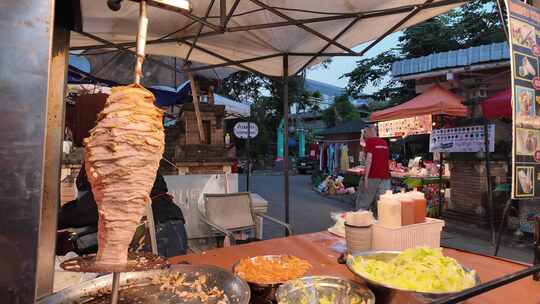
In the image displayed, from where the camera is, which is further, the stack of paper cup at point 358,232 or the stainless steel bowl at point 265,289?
the stack of paper cup at point 358,232

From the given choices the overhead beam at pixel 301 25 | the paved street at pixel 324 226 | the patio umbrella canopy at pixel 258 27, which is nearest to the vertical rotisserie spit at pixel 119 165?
the patio umbrella canopy at pixel 258 27

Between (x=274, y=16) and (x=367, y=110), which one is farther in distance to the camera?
(x=367, y=110)

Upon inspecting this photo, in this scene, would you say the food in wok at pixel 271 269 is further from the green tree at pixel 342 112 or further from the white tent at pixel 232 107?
the green tree at pixel 342 112

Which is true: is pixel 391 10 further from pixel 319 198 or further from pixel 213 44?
pixel 319 198

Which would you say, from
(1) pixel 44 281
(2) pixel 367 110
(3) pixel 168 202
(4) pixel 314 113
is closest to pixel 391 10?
(3) pixel 168 202

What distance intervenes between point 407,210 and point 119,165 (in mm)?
1842

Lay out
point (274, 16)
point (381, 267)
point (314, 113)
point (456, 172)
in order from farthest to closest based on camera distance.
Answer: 1. point (314, 113)
2. point (456, 172)
3. point (274, 16)
4. point (381, 267)

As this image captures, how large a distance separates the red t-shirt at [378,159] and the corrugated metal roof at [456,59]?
3566 mm

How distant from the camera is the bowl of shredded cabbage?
142 cm

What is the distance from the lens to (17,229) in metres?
0.59

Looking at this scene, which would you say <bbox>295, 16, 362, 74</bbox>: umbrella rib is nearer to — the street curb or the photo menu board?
the photo menu board

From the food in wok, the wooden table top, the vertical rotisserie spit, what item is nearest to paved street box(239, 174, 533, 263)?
the wooden table top

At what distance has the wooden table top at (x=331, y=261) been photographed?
5.30 feet

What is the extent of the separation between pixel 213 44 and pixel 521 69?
11.4 feet
